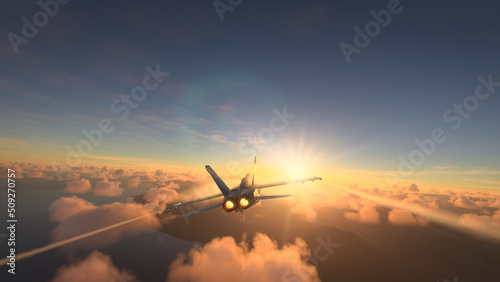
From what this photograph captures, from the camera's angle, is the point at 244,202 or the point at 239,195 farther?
the point at 239,195

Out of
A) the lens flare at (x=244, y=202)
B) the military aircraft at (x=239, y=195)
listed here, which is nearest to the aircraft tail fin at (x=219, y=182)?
the military aircraft at (x=239, y=195)

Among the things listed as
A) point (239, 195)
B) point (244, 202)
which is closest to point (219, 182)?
point (239, 195)

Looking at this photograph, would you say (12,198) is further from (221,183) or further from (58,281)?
(58,281)

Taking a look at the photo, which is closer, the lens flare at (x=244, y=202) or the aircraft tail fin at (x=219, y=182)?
the lens flare at (x=244, y=202)

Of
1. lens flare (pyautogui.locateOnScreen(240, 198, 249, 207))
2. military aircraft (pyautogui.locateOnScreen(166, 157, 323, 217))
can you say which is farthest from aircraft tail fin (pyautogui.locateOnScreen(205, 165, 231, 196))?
lens flare (pyautogui.locateOnScreen(240, 198, 249, 207))

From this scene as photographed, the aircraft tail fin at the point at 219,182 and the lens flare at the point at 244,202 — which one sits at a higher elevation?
the aircraft tail fin at the point at 219,182

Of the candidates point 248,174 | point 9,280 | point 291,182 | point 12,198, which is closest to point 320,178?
point 291,182

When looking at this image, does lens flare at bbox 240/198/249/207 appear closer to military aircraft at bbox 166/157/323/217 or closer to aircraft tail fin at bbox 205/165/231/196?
military aircraft at bbox 166/157/323/217

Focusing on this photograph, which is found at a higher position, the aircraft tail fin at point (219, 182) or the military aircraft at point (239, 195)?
the aircraft tail fin at point (219, 182)

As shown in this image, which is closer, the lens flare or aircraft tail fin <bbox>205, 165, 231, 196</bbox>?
the lens flare

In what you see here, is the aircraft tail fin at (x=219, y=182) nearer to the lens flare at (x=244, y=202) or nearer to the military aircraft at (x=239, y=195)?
the military aircraft at (x=239, y=195)

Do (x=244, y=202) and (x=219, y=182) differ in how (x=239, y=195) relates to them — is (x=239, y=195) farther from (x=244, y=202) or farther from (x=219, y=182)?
(x=219, y=182)
